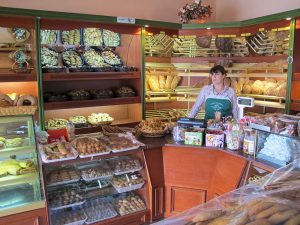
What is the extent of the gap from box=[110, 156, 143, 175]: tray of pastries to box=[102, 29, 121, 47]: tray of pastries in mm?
1853

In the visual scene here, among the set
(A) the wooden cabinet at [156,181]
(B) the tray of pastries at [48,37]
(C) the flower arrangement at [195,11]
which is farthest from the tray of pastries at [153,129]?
(C) the flower arrangement at [195,11]

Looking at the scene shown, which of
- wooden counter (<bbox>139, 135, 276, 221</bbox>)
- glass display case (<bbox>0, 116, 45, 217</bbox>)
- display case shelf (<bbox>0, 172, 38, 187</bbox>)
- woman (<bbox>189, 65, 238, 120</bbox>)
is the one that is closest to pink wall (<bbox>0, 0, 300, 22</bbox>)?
woman (<bbox>189, 65, 238, 120</bbox>)

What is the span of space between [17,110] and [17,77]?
1.22ft

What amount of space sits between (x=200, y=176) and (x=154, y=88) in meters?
1.87

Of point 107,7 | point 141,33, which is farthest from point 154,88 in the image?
point 107,7

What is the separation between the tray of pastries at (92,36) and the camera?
4.00 meters

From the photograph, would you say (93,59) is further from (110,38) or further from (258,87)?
(258,87)

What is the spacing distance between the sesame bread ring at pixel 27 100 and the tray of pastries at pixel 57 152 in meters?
0.90

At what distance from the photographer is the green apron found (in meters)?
3.49

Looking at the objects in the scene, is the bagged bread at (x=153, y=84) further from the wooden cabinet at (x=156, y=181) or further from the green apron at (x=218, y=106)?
the wooden cabinet at (x=156, y=181)

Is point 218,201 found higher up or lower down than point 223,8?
lower down

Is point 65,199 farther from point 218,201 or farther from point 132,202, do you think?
point 218,201

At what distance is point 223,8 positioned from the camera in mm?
5453

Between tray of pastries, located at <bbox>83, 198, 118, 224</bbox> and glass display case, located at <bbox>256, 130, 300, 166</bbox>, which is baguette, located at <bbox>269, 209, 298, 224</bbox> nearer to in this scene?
glass display case, located at <bbox>256, 130, 300, 166</bbox>
